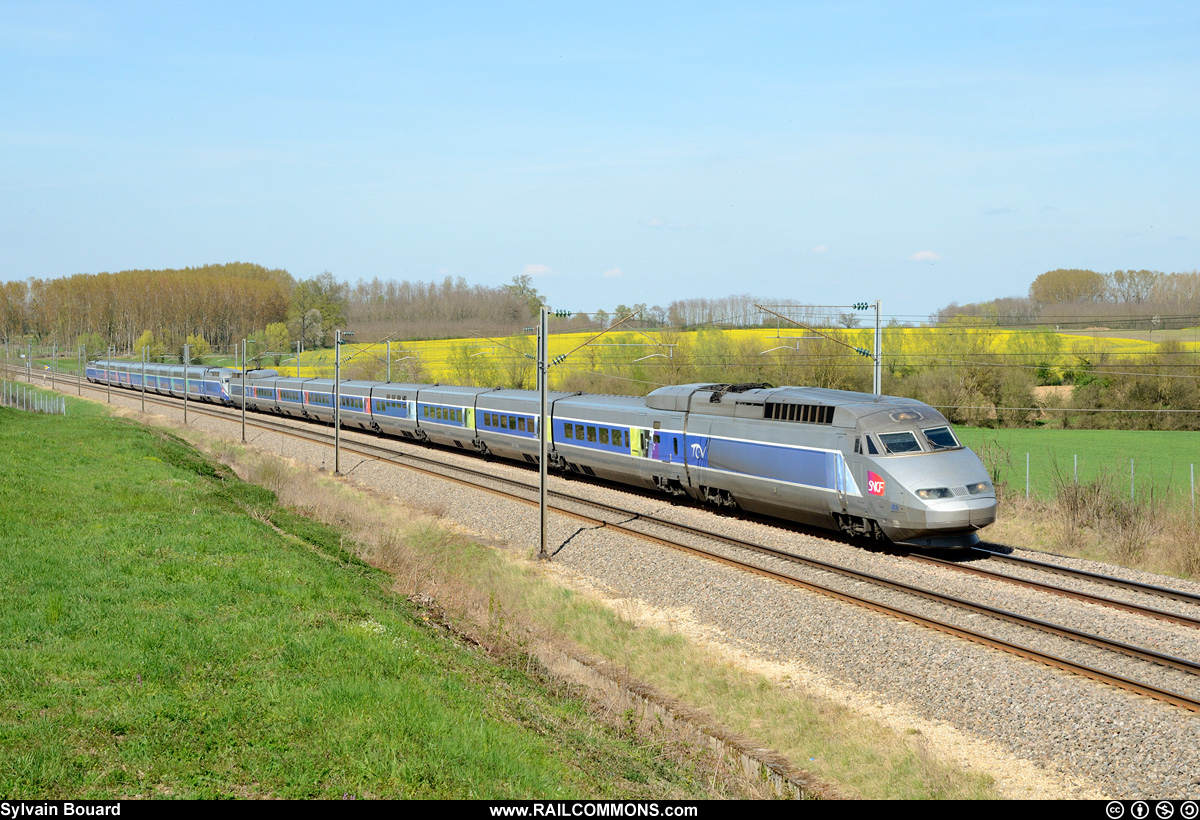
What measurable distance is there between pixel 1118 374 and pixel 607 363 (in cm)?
3534

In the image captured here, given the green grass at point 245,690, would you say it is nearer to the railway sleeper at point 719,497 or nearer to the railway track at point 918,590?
the railway track at point 918,590

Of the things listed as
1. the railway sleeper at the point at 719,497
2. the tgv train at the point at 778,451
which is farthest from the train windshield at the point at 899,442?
the railway sleeper at the point at 719,497

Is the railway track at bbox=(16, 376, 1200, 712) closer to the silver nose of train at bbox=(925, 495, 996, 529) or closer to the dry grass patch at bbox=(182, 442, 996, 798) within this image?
the silver nose of train at bbox=(925, 495, 996, 529)

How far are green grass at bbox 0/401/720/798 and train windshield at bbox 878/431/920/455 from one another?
9.80m

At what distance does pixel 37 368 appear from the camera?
13075cm

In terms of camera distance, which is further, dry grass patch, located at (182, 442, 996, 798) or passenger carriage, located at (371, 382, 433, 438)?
passenger carriage, located at (371, 382, 433, 438)

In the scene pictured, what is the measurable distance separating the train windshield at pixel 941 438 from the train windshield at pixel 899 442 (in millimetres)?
468

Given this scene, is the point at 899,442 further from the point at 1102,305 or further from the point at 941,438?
the point at 1102,305

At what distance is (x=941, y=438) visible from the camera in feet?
63.7

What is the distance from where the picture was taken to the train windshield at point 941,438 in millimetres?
19172

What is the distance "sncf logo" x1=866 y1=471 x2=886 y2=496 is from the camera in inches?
728

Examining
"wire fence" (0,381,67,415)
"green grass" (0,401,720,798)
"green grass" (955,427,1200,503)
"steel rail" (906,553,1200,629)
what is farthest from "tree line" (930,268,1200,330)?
"wire fence" (0,381,67,415)

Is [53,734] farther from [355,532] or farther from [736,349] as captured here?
[736,349]
